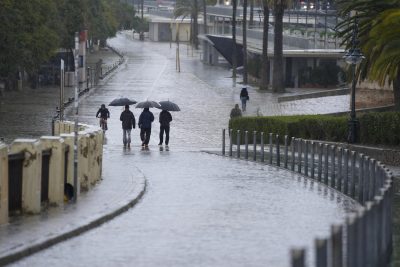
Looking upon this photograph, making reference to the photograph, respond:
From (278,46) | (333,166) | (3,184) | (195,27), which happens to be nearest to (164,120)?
(333,166)

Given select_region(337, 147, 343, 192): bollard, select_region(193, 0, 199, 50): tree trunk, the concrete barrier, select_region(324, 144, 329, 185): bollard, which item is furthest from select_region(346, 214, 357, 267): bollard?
select_region(193, 0, 199, 50): tree trunk

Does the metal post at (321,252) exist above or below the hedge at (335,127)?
above

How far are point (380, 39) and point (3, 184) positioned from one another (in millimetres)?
21759

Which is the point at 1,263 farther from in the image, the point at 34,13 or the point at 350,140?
the point at 34,13

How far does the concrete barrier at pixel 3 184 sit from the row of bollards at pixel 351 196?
513cm

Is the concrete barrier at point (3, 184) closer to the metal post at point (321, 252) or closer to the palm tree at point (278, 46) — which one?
the metal post at point (321, 252)

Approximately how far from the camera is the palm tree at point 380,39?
124 feet

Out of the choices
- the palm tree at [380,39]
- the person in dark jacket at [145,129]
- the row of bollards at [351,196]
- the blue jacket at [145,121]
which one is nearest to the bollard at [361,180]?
the row of bollards at [351,196]

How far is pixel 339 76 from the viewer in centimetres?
7838

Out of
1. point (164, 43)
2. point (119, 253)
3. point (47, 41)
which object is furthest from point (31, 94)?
point (164, 43)

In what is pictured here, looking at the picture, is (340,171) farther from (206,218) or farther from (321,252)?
(321,252)

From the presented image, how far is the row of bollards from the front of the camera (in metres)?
12.0

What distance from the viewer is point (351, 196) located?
2414 centimetres

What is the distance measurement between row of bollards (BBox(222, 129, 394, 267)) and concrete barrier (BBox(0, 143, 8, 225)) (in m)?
5.13
